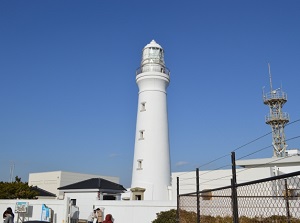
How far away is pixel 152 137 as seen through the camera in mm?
24391

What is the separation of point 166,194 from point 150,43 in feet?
41.9

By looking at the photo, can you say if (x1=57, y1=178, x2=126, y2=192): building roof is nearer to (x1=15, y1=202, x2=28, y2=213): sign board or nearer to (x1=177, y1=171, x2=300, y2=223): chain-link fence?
(x1=15, y1=202, x2=28, y2=213): sign board

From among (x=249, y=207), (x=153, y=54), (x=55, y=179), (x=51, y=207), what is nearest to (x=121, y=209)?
(x=51, y=207)

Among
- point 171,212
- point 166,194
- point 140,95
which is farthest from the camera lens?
point 140,95

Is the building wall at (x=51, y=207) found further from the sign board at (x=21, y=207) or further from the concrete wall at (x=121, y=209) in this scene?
the sign board at (x=21, y=207)

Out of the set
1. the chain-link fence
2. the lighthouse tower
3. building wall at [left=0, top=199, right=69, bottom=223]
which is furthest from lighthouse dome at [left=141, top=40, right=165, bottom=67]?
the chain-link fence

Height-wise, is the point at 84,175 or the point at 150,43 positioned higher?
the point at 150,43

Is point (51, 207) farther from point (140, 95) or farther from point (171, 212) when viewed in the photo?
point (140, 95)

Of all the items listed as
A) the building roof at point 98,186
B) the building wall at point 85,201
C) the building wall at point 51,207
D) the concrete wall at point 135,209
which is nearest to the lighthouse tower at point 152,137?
the building roof at point 98,186

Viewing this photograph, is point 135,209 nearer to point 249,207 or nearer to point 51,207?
point 51,207

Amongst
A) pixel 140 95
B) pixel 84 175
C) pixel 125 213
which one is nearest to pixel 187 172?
pixel 125 213

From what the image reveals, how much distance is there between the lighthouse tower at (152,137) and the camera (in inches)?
938

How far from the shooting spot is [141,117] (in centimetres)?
2538

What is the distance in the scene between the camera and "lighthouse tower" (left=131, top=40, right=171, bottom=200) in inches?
938
